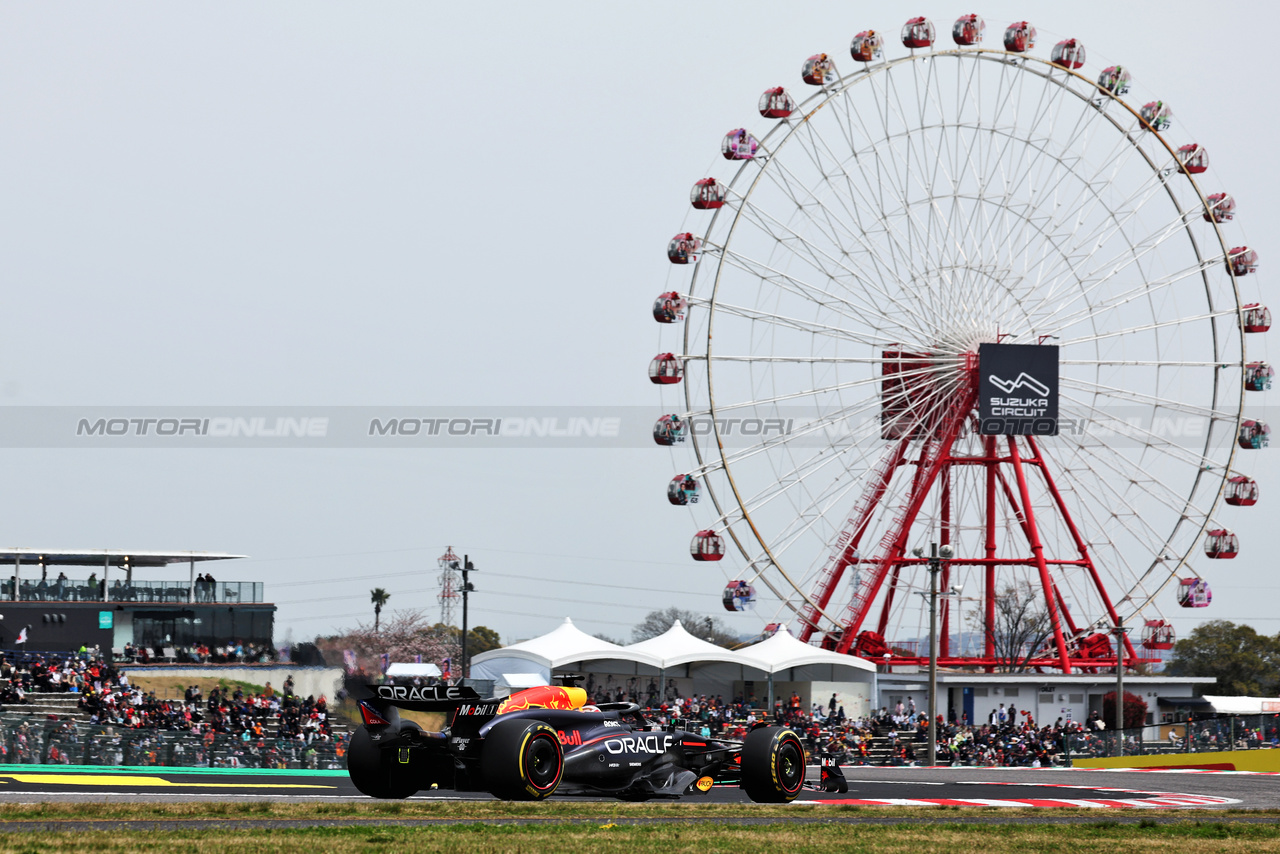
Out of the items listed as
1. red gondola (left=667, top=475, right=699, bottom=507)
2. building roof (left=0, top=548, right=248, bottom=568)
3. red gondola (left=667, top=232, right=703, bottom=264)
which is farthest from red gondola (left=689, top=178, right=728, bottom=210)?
building roof (left=0, top=548, right=248, bottom=568)

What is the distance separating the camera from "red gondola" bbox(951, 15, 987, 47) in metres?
45.5

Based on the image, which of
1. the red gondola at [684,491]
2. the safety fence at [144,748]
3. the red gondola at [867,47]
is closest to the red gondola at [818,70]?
the red gondola at [867,47]

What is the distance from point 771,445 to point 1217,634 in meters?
65.3

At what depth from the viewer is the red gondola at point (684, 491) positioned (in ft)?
143

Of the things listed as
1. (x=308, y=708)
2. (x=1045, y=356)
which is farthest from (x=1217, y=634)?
(x=308, y=708)

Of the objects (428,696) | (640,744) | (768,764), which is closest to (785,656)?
(768,764)

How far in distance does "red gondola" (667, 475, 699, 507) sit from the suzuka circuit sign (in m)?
9.31

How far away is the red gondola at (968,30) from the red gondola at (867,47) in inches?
108

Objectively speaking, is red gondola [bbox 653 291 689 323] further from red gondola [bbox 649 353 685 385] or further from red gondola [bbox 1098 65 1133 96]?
red gondola [bbox 1098 65 1133 96]

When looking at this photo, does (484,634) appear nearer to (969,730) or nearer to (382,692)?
(969,730)

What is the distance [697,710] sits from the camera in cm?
3666

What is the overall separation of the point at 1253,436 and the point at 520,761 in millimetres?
39104

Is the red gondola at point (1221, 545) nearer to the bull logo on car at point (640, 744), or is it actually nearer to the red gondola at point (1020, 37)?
the red gondola at point (1020, 37)

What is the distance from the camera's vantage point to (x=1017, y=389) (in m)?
46.2
